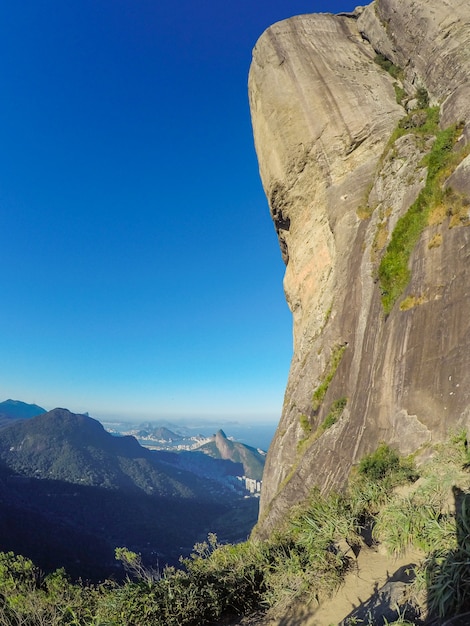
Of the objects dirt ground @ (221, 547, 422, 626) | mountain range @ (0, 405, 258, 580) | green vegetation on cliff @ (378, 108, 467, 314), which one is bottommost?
mountain range @ (0, 405, 258, 580)

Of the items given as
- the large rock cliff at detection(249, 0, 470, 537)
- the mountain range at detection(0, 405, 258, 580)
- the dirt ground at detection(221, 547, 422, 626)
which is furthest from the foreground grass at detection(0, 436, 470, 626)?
the mountain range at detection(0, 405, 258, 580)

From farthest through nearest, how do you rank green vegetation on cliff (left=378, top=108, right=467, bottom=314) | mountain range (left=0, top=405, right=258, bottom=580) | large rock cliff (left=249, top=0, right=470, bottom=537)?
mountain range (left=0, top=405, right=258, bottom=580) → green vegetation on cliff (left=378, top=108, right=467, bottom=314) → large rock cliff (left=249, top=0, right=470, bottom=537)

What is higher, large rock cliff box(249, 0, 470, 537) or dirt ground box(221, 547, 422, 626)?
large rock cliff box(249, 0, 470, 537)

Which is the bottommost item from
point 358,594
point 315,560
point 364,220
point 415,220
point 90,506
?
point 90,506

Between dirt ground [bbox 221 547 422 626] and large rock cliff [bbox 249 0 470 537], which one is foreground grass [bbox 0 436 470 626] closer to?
dirt ground [bbox 221 547 422 626]

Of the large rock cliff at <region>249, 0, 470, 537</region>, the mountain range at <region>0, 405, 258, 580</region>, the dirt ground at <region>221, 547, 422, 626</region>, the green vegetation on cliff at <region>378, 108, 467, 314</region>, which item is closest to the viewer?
the dirt ground at <region>221, 547, 422, 626</region>

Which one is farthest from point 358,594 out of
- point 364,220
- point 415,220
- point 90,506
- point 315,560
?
point 90,506

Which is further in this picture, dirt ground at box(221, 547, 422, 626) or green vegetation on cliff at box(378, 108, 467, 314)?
green vegetation on cliff at box(378, 108, 467, 314)

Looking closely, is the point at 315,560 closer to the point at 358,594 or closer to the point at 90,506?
the point at 358,594
